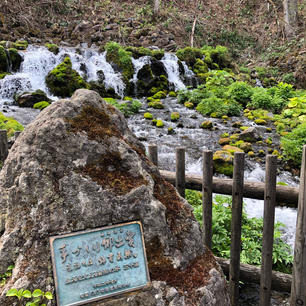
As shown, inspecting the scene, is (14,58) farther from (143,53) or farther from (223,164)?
(223,164)

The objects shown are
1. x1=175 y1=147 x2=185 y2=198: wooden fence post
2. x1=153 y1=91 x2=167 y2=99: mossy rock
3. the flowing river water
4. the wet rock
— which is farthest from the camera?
x1=153 y1=91 x2=167 y2=99: mossy rock

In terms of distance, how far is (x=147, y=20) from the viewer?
75.0 ft

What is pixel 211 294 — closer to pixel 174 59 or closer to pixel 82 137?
pixel 82 137

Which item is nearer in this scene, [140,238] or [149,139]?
[140,238]

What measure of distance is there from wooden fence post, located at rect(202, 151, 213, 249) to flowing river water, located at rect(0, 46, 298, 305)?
89.4 inches

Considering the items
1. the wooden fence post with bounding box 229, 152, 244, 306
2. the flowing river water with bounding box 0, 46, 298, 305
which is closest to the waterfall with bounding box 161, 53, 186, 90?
the flowing river water with bounding box 0, 46, 298, 305

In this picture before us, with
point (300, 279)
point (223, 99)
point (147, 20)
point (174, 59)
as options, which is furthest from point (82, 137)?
point (147, 20)

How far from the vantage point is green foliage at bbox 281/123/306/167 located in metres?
6.88

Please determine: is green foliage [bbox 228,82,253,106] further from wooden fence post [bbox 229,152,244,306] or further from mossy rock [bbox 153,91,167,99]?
wooden fence post [bbox 229,152,244,306]

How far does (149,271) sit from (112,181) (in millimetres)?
699

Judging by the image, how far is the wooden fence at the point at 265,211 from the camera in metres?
2.31

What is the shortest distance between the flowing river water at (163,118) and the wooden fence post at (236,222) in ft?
7.10

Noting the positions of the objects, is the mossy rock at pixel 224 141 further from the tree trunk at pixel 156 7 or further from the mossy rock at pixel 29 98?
the tree trunk at pixel 156 7

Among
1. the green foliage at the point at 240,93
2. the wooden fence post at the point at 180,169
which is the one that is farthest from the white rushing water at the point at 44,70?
the wooden fence post at the point at 180,169
